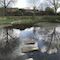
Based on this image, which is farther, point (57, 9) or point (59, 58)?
point (57, 9)

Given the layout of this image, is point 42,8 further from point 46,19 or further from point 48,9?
point 46,19

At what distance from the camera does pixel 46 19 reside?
30844mm

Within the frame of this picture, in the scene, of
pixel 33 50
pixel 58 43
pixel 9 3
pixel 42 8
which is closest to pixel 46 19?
pixel 42 8

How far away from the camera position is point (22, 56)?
28.5 feet

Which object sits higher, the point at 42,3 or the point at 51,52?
the point at 42,3

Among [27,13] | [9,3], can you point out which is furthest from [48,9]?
[9,3]

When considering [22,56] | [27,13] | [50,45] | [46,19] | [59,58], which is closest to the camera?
[59,58]

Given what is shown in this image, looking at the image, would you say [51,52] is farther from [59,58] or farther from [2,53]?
[2,53]

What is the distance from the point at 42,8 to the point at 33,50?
110 feet

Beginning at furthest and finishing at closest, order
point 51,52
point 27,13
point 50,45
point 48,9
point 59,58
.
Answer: point 48,9, point 27,13, point 50,45, point 51,52, point 59,58

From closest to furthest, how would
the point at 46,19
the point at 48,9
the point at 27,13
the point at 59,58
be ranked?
the point at 59,58 < the point at 46,19 < the point at 27,13 < the point at 48,9

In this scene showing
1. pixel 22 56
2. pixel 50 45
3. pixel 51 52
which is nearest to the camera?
pixel 22 56

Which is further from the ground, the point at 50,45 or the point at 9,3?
the point at 9,3

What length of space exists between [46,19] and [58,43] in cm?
1958
